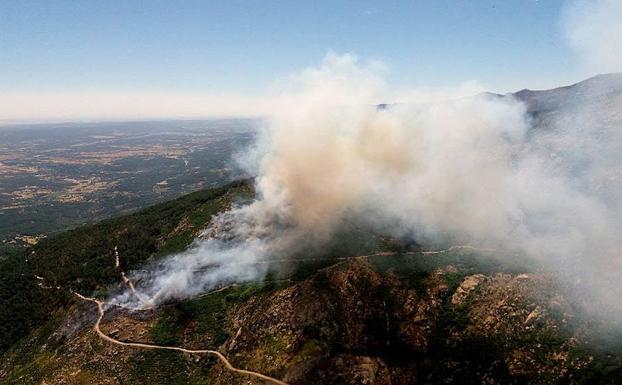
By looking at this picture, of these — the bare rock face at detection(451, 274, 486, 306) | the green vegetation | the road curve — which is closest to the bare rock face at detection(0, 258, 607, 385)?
the bare rock face at detection(451, 274, 486, 306)

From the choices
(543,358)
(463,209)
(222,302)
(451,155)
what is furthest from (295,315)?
(451,155)

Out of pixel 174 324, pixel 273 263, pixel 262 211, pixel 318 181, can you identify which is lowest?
pixel 174 324

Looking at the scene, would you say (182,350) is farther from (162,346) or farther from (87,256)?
(87,256)

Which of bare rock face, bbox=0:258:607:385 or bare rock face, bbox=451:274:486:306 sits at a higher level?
bare rock face, bbox=451:274:486:306

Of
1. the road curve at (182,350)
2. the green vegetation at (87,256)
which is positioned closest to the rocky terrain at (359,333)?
the road curve at (182,350)

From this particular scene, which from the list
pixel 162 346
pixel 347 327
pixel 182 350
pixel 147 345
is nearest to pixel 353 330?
pixel 347 327

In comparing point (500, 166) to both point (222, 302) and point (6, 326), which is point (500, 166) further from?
point (6, 326)

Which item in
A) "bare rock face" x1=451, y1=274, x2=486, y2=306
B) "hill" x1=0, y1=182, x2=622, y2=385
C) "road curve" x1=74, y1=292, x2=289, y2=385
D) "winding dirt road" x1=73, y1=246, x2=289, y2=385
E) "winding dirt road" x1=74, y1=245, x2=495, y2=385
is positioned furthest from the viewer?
"bare rock face" x1=451, y1=274, x2=486, y2=306

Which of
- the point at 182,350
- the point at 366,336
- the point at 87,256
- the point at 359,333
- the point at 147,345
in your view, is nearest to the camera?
the point at 366,336

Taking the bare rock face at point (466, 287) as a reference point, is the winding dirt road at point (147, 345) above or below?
below

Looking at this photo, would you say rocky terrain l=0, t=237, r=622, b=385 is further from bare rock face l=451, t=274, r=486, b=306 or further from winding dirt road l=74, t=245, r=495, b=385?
winding dirt road l=74, t=245, r=495, b=385

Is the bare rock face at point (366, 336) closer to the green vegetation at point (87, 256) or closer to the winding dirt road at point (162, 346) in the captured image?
the winding dirt road at point (162, 346)
